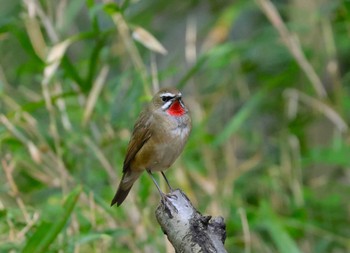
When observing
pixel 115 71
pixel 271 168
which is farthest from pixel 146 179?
pixel 115 71

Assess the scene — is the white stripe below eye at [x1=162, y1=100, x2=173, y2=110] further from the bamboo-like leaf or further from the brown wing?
the bamboo-like leaf

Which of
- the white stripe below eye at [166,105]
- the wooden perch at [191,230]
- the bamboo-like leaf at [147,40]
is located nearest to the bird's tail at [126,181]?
the white stripe below eye at [166,105]

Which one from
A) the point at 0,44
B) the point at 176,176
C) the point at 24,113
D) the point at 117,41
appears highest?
the point at 0,44

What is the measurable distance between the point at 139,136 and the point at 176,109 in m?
0.22

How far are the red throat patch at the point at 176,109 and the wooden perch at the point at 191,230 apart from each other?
1.33 meters

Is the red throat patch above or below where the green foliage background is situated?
below

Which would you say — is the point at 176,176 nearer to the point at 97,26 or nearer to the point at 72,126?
the point at 72,126

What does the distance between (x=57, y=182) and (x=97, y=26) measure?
0.95 m

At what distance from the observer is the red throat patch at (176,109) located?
4594 millimetres

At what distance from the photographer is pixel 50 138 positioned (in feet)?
17.9

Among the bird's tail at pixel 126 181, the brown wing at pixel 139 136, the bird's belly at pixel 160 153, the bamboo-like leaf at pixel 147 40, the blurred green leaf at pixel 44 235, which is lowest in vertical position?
the blurred green leaf at pixel 44 235

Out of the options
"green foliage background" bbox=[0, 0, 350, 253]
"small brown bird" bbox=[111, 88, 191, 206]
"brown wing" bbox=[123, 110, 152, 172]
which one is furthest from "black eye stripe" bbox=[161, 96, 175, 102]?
"green foliage background" bbox=[0, 0, 350, 253]

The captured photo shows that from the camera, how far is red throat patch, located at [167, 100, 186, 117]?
181 inches

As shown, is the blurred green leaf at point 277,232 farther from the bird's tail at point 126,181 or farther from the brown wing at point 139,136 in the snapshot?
the brown wing at point 139,136
